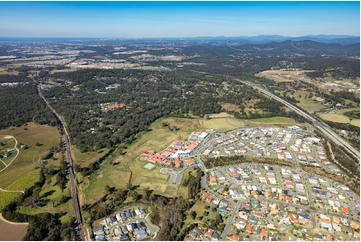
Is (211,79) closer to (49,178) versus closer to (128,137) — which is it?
(128,137)

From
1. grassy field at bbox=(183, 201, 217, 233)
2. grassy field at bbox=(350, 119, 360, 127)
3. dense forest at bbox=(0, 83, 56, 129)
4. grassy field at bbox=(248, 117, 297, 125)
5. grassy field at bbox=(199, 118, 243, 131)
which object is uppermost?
grassy field at bbox=(183, 201, 217, 233)

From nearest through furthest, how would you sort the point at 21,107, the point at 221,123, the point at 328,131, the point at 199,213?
the point at 199,213
the point at 328,131
the point at 221,123
the point at 21,107

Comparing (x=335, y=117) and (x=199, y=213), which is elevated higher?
(x=199, y=213)

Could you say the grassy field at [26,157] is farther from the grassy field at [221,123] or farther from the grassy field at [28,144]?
the grassy field at [221,123]

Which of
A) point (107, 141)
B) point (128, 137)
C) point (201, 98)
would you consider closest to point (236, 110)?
point (201, 98)

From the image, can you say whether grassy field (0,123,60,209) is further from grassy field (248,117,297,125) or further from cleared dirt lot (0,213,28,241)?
grassy field (248,117,297,125)

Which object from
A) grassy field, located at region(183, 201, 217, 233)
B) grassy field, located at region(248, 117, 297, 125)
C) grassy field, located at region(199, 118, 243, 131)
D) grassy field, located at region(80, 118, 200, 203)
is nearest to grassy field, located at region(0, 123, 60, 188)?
grassy field, located at region(80, 118, 200, 203)

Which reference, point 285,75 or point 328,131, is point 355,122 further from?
point 285,75

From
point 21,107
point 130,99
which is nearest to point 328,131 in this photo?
point 130,99
